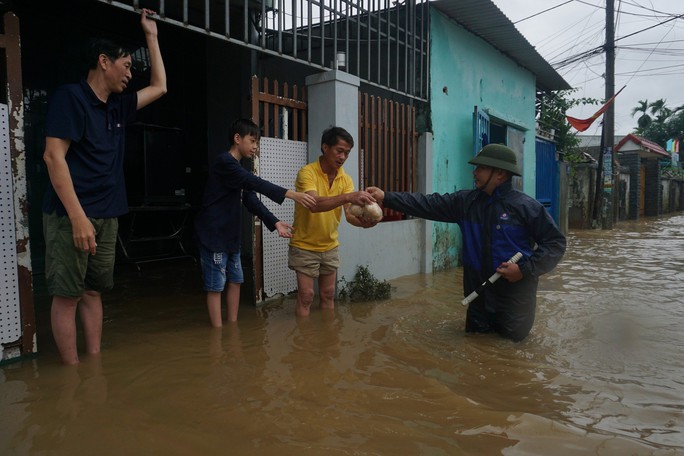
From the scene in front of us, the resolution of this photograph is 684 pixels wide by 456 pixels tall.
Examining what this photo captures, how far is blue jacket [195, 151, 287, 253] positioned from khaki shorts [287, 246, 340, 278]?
555 millimetres

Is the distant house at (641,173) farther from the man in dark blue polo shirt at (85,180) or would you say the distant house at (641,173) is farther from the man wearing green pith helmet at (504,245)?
the man in dark blue polo shirt at (85,180)

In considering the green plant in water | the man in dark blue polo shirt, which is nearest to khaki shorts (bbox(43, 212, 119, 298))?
the man in dark blue polo shirt

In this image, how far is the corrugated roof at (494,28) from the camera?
7.19 metres

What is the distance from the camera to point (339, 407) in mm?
2592

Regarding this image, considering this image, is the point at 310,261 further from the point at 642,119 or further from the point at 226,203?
the point at 642,119

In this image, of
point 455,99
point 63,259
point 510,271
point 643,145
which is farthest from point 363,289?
point 643,145

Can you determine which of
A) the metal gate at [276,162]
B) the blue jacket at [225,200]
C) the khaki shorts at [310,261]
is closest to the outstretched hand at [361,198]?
the blue jacket at [225,200]

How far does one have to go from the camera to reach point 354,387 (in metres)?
2.87

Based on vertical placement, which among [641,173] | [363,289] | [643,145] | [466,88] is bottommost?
[363,289]

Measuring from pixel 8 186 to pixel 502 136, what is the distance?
30.1 feet

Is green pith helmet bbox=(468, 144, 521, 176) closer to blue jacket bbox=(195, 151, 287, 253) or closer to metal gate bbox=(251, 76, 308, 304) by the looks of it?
blue jacket bbox=(195, 151, 287, 253)

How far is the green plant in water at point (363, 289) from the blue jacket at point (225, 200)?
69.3 inches

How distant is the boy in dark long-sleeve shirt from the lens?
12.5ft

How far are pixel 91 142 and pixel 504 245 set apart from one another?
2.87 metres
